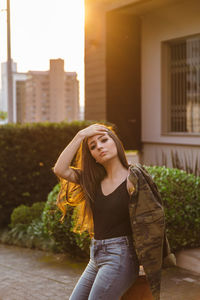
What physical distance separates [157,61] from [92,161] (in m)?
8.09

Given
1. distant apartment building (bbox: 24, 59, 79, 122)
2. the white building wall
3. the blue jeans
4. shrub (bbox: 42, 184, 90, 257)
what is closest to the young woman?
the blue jeans

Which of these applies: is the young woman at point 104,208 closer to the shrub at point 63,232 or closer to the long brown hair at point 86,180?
the long brown hair at point 86,180

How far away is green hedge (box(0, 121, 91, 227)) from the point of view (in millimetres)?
8828

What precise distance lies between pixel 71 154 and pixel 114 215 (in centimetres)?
55

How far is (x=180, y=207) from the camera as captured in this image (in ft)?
20.0

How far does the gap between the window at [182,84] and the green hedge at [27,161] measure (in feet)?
9.35

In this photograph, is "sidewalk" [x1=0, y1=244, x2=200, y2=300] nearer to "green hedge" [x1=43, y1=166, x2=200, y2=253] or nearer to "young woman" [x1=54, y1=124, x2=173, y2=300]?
"green hedge" [x1=43, y1=166, x2=200, y2=253]

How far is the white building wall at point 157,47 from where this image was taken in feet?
34.1

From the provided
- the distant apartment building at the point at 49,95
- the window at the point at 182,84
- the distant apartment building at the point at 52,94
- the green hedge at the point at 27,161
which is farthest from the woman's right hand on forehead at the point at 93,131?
the distant apartment building at the point at 52,94

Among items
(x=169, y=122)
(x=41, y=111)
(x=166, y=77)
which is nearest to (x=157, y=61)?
(x=166, y=77)

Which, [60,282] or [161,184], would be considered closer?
[60,282]

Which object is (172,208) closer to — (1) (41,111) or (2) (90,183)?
(2) (90,183)

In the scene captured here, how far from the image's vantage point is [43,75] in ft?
130

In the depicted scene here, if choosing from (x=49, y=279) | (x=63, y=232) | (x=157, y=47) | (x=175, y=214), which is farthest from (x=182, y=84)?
(x=49, y=279)
